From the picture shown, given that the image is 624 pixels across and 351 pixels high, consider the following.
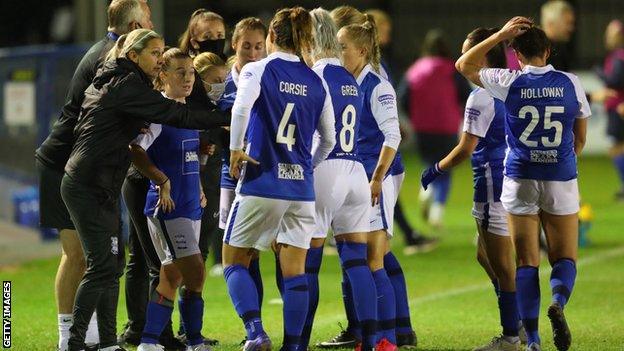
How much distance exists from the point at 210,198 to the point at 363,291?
1.60 metres

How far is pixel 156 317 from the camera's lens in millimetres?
7789

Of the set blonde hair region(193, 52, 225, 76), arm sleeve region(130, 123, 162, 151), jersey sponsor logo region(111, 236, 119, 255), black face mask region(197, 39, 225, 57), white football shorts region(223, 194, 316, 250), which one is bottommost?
jersey sponsor logo region(111, 236, 119, 255)

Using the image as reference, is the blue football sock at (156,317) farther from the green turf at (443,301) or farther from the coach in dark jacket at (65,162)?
the green turf at (443,301)

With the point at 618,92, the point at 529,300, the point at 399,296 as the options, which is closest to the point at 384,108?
the point at 399,296

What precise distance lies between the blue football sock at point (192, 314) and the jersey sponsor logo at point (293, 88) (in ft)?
4.80

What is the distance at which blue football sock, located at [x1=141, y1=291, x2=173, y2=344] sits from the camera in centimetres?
779

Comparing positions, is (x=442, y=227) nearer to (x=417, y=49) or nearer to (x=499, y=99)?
(x=499, y=99)

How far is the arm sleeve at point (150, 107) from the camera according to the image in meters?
7.20

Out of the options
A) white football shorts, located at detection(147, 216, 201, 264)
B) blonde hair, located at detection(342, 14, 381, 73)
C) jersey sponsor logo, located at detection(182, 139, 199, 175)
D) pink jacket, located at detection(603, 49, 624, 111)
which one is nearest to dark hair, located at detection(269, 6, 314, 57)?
blonde hair, located at detection(342, 14, 381, 73)

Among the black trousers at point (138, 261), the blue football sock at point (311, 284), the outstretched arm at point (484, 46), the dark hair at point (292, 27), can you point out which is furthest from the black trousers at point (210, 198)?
the outstretched arm at point (484, 46)

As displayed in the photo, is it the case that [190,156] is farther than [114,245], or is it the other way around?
[190,156]

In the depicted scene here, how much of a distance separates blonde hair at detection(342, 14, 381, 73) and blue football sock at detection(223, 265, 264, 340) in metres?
1.57

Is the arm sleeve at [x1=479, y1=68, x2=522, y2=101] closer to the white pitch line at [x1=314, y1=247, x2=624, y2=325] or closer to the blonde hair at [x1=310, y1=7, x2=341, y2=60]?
the blonde hair at [x1=310, y1=7, x2=341, y2=60]

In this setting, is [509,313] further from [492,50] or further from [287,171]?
[287,171]
